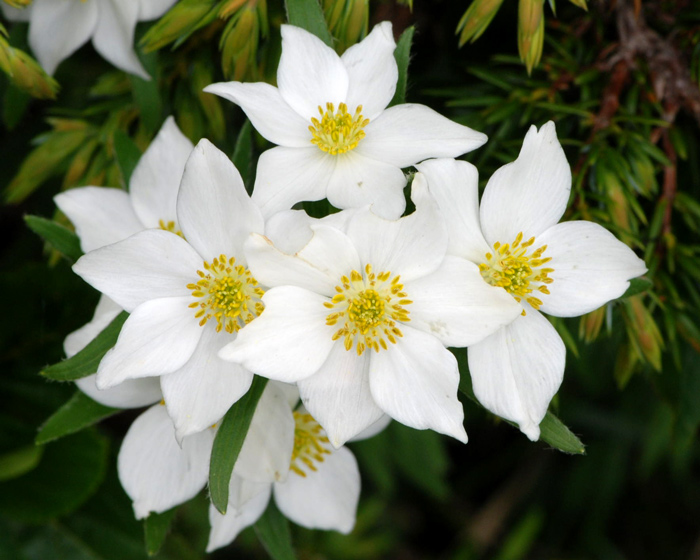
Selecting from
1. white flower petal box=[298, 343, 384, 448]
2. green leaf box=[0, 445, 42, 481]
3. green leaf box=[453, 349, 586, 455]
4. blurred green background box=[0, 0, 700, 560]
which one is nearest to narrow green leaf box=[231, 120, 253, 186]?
blurred green background box=[0, 0, 700, 560]

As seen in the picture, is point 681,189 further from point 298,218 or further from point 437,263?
point 298,218

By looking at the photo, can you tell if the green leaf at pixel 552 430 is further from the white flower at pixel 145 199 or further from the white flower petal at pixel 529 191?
the white flower at pixel 145 199

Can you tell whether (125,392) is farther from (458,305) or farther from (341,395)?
(458,305)

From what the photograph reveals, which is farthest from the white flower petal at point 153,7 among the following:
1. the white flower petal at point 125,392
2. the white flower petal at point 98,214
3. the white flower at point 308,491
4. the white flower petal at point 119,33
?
the white flower at point 308,491

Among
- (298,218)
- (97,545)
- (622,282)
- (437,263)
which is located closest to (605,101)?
(622,282)

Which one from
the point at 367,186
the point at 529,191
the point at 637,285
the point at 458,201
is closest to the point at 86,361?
the point at 367,186

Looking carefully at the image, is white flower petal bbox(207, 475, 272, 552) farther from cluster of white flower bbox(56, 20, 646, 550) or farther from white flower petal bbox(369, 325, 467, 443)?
white flower petal bbox(369, 325, 467, 443)
